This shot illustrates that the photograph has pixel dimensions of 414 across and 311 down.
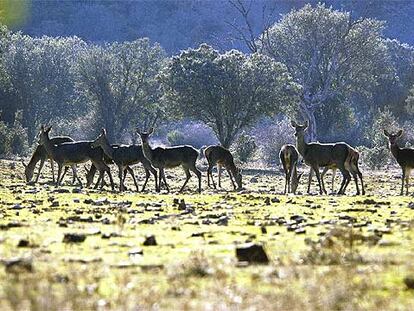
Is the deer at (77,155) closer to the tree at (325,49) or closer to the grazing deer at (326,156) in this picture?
the grazing deer at (326,156)

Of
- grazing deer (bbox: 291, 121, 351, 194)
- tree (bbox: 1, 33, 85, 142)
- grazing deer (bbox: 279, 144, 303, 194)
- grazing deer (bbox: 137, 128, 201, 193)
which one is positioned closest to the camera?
grazing deer (bbox: 291, 121, 351, 194)

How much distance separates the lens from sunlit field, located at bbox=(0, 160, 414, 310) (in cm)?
578

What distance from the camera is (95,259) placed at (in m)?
7.95

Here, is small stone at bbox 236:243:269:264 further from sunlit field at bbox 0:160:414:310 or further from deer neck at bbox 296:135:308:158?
deer neck at bbox 296:135:308:158

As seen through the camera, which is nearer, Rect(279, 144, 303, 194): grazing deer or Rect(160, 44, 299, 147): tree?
Rect(279, 144, 303, 194): grazing deer

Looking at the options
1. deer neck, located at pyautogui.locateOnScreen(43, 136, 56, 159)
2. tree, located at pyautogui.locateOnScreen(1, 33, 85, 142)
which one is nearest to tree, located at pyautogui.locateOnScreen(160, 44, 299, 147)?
tree, located at pyautogui.locateOnScreen(1, 33, 85, 142)

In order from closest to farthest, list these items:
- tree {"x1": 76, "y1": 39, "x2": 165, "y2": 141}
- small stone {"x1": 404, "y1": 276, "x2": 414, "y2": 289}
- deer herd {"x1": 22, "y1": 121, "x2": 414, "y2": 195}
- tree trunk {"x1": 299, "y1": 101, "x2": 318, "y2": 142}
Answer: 1. small stone {"x1": 404, "y1": 276, "x2": 414, "y2": 289}
2. deer herd {"x1": 22, "y1": 121, "x2": 414, "y2": 195}
3. tree trunk {"x1": 299, "y1": 101, "x2": 318, "y2": 142}
4. tree {"x1": 76, "y1": 39, "x2": 165, "y2": 141}

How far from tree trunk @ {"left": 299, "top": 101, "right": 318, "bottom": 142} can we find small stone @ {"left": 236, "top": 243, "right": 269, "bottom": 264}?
200 ft

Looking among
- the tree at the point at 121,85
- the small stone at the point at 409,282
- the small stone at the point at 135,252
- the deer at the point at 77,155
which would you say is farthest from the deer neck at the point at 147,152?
the tree at the point at 121,85

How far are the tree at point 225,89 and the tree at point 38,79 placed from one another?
2341 centimetres

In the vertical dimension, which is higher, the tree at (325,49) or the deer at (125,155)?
the tree at (325,49)

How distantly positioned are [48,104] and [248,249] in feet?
263

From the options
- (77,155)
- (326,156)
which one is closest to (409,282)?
(326,156)

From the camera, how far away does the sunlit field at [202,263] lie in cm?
578
